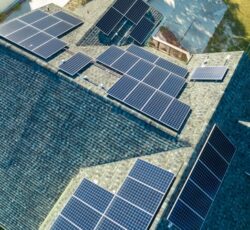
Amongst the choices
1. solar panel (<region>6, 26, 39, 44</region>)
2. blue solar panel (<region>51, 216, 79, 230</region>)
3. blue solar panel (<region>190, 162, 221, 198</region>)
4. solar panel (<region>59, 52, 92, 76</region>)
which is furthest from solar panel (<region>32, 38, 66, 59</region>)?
blue solar panel (<region>190, 162, 221, 198</region>)

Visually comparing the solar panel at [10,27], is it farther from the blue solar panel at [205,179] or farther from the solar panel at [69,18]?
the blue solar panel at [205,179]

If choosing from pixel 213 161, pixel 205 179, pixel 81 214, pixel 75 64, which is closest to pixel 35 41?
pixel 75 64

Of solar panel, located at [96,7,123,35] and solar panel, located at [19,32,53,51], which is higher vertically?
solar panel, located at [96,7,123,35]

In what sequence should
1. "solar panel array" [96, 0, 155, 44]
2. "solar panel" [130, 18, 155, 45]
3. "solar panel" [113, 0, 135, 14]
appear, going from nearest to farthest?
"solar panel array" [96, 0, 155, 44]
"solar panel" [130, 18, 155, 45]
"solar panel" [113, 0, 135, 14]

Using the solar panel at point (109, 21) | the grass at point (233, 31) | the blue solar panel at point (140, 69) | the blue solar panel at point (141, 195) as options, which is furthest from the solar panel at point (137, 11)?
the blue solar panel at point (141, 195)

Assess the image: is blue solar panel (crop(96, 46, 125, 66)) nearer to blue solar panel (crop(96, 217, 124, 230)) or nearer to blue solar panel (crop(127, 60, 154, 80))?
blue solar panel (crop(127, 60, 154, 80))
